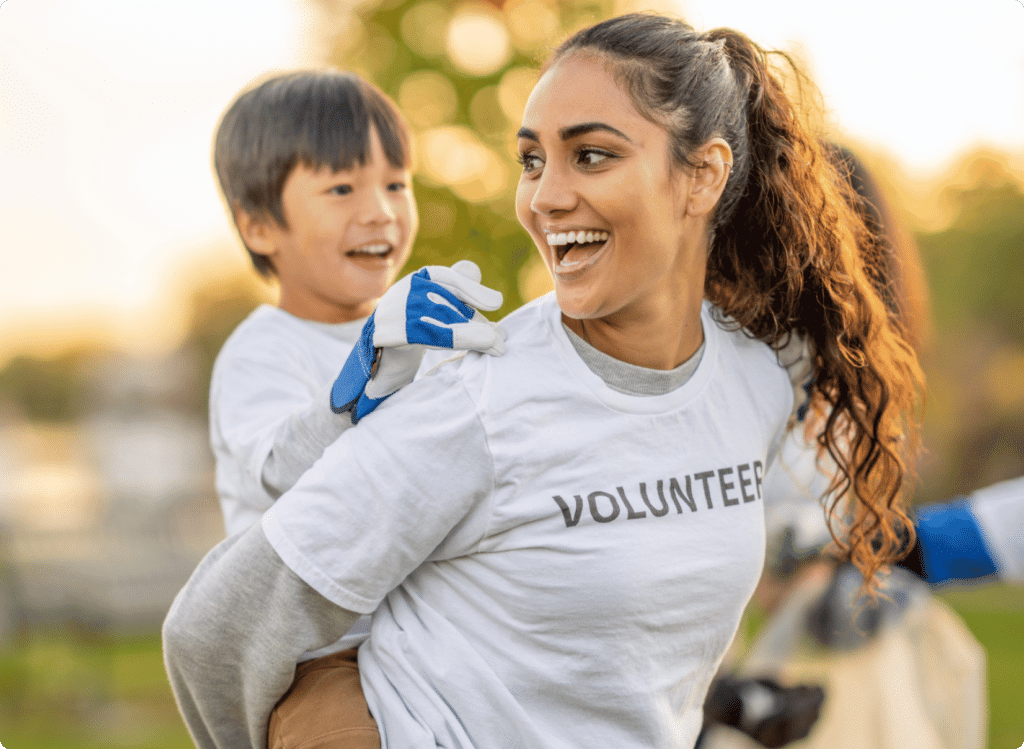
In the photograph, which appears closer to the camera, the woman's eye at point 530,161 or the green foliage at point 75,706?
the woman's eye at point 530,161

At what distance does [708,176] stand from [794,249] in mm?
269

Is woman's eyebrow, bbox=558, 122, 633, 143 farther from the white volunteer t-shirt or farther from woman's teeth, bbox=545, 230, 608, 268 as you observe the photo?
the white volunteer t-shirt

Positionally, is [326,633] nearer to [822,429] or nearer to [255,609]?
[255,609]

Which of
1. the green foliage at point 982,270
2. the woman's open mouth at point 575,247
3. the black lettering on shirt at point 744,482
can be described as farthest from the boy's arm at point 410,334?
the green foliage at point 982,270

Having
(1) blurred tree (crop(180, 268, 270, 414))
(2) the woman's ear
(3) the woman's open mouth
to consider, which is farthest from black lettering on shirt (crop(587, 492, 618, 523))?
(1) blurred tree (crop(180, 268, 270, 414))

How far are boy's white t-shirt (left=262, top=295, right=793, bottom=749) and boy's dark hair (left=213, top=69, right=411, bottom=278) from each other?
841mm

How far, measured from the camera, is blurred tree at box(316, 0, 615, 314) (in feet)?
18.9

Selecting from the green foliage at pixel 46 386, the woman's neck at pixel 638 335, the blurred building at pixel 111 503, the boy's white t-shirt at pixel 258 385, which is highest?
the woman's neck at pixel 638 335

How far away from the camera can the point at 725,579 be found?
1.42 m

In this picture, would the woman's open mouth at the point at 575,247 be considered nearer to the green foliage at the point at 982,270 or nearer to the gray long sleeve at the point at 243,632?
the gray long sleeve at the point at 243,632

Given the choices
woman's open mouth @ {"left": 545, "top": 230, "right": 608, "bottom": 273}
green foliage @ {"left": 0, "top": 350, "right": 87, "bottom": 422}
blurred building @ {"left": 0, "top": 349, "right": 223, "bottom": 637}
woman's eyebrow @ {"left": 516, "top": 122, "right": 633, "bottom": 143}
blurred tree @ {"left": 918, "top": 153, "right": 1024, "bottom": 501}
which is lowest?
green foliage @ {"left": 0, "top": 350, "right": 87, "bottom": 422}

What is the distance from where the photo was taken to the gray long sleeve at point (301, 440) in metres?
1.52

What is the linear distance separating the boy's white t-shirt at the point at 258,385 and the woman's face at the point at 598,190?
2.17 feet

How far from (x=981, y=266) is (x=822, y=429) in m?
12.1
